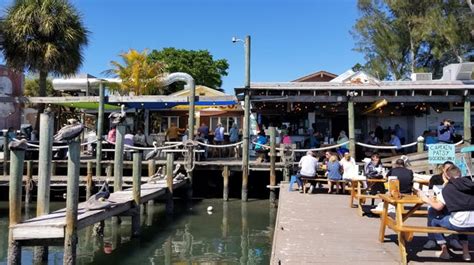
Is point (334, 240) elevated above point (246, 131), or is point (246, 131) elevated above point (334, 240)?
point (246, 131)

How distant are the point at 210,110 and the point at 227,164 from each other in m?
8.73

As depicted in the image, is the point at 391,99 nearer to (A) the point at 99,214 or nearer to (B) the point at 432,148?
(B) the point at 432,148

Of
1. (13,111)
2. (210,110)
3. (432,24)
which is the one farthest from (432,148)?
(13,111)

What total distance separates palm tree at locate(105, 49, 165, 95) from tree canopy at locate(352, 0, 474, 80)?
1352cm

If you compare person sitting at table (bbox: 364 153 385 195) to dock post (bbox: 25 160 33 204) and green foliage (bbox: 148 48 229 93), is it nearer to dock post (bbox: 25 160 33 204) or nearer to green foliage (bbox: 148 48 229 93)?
dock post (bbox: 25 160 33 204)

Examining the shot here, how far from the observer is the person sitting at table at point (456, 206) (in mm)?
5520

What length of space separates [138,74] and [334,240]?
21.6 m

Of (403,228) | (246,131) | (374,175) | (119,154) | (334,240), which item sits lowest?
(334,240)

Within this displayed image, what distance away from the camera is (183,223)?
12.9 m

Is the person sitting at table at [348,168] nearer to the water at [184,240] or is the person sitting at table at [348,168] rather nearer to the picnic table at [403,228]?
the water at [184,240]

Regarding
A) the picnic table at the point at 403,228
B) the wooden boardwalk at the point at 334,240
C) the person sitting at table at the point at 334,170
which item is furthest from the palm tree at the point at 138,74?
the picnic table at the point at 403,228

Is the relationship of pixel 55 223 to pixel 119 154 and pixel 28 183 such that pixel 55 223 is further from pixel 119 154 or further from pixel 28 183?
pixel 28 183

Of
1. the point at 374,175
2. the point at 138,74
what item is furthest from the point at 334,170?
the point at 138,74

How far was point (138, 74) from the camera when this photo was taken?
26.9 m
